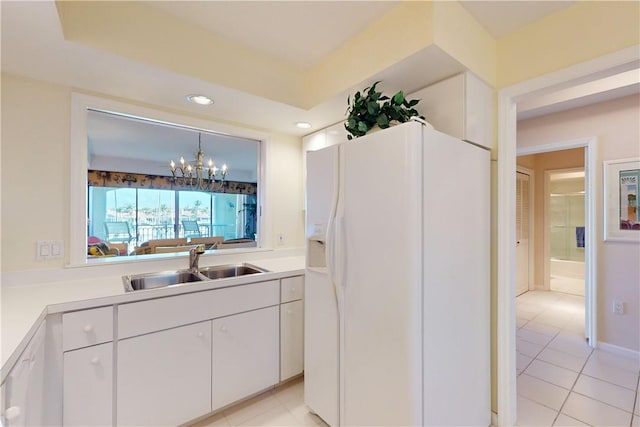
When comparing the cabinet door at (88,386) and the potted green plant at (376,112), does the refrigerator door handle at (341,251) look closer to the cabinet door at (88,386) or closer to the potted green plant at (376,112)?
the potted green plant at (376,112)

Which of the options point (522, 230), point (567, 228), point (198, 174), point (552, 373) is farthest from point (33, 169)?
point (567, 228)

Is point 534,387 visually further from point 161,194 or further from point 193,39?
point 161,194

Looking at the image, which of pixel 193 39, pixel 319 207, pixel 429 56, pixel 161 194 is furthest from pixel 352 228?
pixel 161 194

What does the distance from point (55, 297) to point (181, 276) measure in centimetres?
72

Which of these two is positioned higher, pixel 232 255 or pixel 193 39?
pixel 193 39

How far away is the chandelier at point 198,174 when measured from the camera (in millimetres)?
2658

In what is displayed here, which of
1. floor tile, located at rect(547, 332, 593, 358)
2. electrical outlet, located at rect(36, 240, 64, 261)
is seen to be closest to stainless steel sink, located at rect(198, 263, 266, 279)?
electrical outlet, located at rect(36, 240, 64, 261)

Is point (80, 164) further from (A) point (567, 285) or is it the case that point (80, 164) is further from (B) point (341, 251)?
(A) point (567, 285)

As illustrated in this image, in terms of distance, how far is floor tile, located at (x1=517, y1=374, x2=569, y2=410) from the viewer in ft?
6.44

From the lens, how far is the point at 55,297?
1.43 m

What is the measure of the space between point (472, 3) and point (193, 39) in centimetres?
162

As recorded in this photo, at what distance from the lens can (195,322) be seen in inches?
66.2

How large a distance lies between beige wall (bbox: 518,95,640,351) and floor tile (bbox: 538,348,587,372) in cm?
48

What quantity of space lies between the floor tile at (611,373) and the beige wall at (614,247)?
422mm
